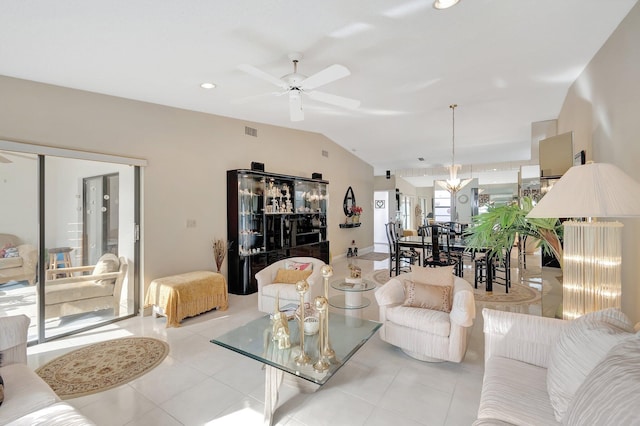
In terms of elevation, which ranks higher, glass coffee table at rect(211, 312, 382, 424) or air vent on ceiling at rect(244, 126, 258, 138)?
air vent on ceiling at rect(244, 126, 258, 138)

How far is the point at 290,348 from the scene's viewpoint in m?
2.07

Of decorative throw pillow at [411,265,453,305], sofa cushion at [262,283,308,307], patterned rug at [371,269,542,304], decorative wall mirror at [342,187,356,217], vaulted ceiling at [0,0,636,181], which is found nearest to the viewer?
vaulted ceiling at [0,0,636,181]

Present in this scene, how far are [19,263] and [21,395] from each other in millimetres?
2298

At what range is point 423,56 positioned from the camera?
9.49 feet

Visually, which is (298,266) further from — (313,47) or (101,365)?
(313,47)

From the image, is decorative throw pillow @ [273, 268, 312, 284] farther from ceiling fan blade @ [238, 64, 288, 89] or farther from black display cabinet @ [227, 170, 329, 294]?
ceiling fan blade @ [238, 64, 288, 89]

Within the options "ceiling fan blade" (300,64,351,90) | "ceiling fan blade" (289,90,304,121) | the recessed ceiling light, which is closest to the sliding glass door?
"ceiling fan blade" (289,90,304,121)

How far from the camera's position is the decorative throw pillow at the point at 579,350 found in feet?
4.26

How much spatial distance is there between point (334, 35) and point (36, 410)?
10.1 feet

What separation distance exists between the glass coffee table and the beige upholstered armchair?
8.06 ft

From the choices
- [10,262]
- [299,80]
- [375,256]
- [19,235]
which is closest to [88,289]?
[10,262]

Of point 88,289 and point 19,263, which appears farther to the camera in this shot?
point 88,289

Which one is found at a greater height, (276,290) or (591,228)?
(591,228)

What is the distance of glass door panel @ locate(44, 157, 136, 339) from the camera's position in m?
3.29
